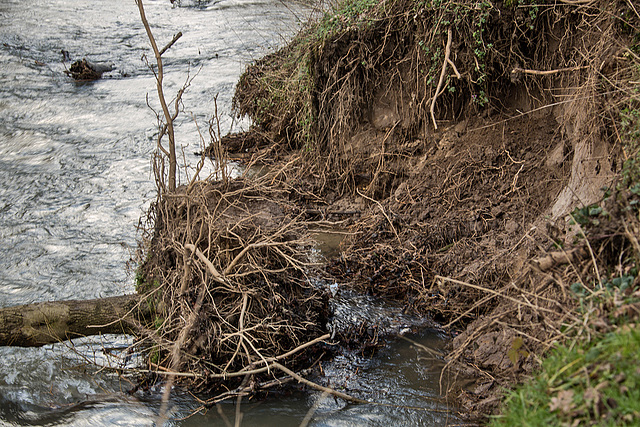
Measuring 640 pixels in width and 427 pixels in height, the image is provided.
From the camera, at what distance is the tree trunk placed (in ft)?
15.9

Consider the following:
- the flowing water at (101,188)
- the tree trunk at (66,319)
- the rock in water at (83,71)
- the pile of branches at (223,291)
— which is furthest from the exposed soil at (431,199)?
the rock in water at (83,71)

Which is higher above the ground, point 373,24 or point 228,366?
point 373,24

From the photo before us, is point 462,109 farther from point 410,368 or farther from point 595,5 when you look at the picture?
point 410,368

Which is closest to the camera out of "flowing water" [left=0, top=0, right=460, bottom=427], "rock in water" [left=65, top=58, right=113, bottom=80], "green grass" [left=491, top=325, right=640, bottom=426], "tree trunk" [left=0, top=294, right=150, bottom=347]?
"green grass" [left=491, top=325, right=640, bottom=426]

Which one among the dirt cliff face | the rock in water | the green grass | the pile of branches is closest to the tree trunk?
the pile of branches

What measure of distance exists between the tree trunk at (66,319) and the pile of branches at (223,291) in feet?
0.68

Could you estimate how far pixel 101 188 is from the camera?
9008mm

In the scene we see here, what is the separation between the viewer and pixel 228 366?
4.65m

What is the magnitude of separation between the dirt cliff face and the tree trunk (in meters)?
2.18

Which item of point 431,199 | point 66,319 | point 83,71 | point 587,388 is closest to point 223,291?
point 66,319

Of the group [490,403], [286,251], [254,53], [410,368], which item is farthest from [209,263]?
[254,53]


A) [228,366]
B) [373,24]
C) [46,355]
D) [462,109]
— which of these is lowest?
[46,355]

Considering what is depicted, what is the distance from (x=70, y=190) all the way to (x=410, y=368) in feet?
21.9

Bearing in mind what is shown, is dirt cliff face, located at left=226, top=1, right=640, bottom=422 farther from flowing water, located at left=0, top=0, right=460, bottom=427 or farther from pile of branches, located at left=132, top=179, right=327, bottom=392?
pile of branches, located at left=132, top=179, right=327, bottom=392
